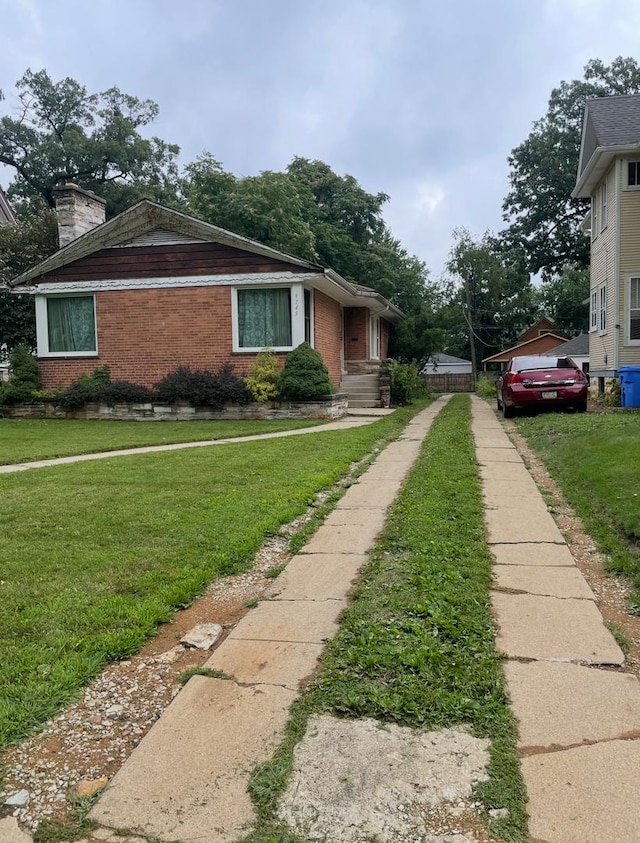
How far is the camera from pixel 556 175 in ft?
119

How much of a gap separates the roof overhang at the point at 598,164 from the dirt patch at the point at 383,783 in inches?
684

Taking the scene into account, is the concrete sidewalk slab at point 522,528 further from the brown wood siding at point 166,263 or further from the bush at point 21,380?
the bush at point 21,380

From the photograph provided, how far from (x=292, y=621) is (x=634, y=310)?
53.7 feet

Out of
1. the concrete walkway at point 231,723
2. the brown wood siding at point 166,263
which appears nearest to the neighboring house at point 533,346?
the brown wood siding at point 166,263

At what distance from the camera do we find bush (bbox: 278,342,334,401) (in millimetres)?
14617

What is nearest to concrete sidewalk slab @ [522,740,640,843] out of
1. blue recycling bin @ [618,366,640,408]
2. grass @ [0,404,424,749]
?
grass @ [0,404,424,749]

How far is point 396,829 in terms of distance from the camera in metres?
1.91

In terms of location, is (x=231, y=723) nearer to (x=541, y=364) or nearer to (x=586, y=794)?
(x=586, y=794)

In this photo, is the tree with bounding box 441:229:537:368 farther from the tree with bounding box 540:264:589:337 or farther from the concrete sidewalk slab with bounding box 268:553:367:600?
the concrete sidewalk slab with bounding box 268:553:367:600

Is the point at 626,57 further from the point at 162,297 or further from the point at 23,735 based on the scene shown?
the point at 23,735

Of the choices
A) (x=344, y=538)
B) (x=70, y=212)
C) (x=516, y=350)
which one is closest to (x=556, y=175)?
(x=516, y=350)

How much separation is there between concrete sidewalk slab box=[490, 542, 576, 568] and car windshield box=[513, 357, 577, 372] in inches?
381

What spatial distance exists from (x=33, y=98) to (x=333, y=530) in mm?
43002

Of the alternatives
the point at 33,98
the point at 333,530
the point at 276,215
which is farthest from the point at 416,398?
the point at 33,98
